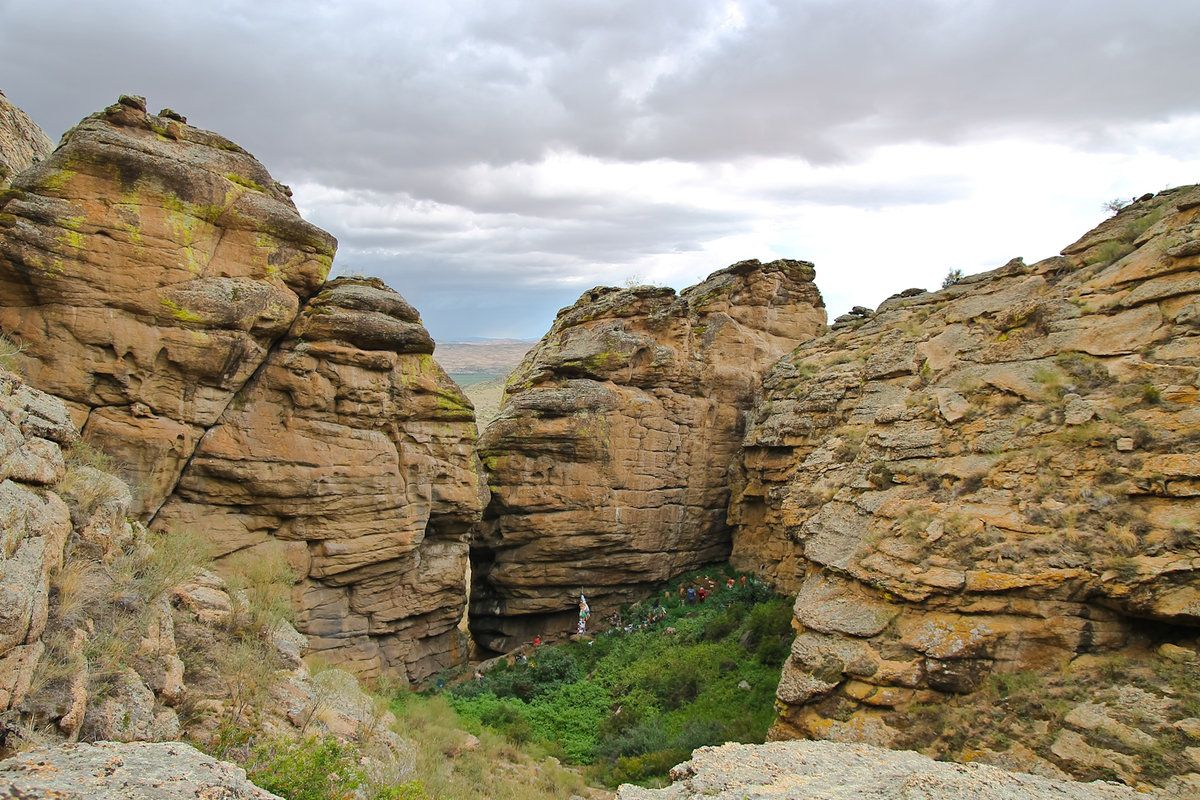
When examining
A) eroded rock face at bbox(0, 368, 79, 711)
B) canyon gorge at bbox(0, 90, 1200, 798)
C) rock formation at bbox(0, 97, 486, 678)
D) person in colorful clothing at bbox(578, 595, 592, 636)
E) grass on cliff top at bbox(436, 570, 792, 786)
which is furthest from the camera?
person in colorful clothing at bbox(578, 595, 592, 636)

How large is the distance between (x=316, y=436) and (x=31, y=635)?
9.78 m

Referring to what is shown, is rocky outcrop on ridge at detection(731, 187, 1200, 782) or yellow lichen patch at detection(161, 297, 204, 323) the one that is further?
yellow lichen patch at detection(161, 297, 204, 323)

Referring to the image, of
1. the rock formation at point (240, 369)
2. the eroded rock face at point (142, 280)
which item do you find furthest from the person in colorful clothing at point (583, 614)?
the eroded rock face at point (142, 280)

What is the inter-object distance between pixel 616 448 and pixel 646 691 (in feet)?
25.7

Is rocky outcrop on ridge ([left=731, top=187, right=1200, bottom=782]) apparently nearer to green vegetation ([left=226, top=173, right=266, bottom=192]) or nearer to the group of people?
the group of people

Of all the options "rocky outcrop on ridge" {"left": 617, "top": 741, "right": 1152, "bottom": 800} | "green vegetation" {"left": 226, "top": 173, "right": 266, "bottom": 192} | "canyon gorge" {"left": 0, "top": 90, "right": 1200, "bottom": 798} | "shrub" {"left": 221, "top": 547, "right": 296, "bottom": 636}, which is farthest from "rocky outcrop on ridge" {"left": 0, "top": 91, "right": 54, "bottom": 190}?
"rocky outcrop on ridge" {"left": 617, "top": 741, "right": 1152, "bottom": 800}

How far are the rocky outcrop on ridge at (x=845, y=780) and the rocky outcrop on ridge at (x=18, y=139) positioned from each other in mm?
19283

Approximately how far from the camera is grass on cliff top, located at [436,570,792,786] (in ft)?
48.3

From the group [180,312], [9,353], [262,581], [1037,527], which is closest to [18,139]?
[180,312]

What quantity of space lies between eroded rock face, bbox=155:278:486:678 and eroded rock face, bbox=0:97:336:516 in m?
0.81

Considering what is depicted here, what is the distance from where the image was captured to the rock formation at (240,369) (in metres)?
13.0

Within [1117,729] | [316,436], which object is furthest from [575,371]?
[1117,729]

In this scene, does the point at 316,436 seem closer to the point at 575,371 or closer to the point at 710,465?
the point at 575,371

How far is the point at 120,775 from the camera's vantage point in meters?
4.77
